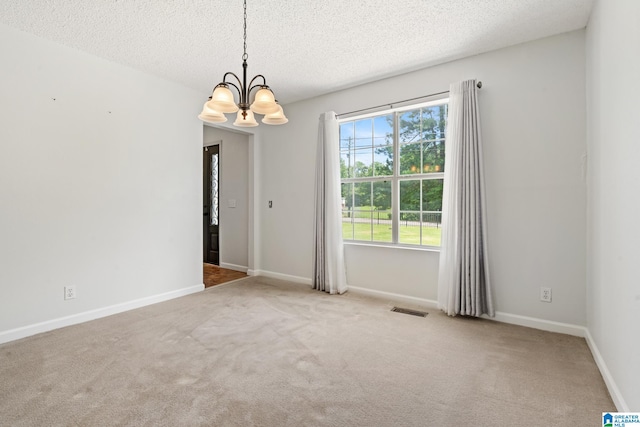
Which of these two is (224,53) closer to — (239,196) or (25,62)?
(25,62)

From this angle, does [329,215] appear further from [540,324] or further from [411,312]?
[540,324]

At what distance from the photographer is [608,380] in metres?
1.87

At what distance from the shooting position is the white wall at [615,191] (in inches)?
59.8

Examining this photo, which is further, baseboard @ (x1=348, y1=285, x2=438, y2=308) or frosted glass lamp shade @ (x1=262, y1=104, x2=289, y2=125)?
baseboard @ (x1=348, y1=285, x2=438, y2=308)

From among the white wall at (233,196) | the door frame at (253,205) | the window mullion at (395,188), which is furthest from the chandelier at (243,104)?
the white wall at (233,196)

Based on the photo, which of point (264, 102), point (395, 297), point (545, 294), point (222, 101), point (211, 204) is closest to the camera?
point (222, 101)

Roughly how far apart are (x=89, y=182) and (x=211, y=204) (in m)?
2.79

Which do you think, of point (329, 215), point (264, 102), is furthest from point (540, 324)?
point (264, 102)

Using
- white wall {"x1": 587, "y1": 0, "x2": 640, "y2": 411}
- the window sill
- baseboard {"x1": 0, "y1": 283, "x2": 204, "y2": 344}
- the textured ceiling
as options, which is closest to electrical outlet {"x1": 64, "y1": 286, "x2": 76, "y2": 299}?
baseboard {"x1": 0, "y1": 283, "x2": 204, "y2": 344}

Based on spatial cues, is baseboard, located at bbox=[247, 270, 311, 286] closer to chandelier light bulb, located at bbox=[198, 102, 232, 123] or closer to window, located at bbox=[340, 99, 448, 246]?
window, located at bbox=[340, 99, 448, 246]

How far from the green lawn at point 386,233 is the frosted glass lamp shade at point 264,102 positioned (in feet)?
7.11

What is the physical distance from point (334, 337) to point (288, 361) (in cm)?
54

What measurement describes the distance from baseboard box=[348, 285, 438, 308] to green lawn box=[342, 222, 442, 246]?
0.62m

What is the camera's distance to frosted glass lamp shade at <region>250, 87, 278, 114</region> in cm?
212
